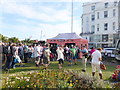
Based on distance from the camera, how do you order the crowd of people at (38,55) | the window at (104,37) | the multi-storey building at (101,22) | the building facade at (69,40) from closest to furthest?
the crowd of people at (38,55), the building facade at (69,40), the multi-storey building at (101,22), the window at (104,37)

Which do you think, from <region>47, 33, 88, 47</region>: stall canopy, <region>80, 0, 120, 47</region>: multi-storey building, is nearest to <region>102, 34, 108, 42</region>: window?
<region>80, 0, 120, 47</region>: multi-storey building

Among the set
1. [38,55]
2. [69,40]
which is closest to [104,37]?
[69,40]

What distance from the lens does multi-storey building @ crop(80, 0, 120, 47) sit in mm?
31781

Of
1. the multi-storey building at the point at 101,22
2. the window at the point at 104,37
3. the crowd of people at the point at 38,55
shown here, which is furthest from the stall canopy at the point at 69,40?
the window at the point at 104,37

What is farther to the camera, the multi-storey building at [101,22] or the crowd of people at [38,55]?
the multi-storey building at [101,22]

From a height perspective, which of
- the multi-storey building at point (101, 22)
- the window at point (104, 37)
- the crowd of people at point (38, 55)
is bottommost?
the crowd of people at point (38, 55)

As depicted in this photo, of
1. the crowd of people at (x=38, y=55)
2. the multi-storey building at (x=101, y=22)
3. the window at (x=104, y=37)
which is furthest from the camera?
the window at (x=104, y=37)

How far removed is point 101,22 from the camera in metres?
34.0

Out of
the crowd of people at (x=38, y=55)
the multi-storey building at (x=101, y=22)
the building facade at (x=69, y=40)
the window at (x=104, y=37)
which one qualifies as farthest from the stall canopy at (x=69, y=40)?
the window at (x=104, y=37)

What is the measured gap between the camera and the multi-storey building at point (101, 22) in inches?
1251

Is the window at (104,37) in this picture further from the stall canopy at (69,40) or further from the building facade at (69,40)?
the building facade at (69,40)

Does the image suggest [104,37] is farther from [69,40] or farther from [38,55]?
[38,55]

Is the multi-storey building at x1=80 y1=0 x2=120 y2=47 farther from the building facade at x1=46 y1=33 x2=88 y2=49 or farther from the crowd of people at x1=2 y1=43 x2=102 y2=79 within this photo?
the crowd of people at x1=2 y1=43 x2=102 y2=79

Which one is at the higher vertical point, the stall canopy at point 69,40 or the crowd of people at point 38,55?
the stall canopy at point 69,40
